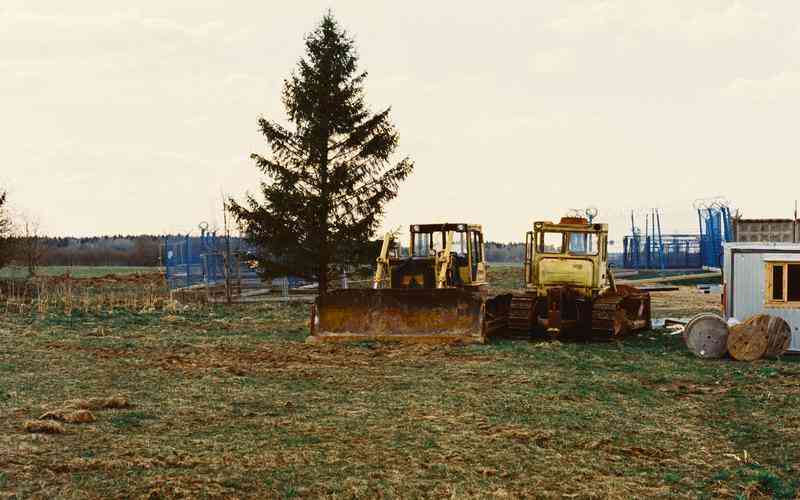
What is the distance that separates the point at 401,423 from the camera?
10328mm

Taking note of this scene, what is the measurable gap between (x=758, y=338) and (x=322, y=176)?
60.6 feet

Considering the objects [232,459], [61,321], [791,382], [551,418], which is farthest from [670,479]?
[61,321]

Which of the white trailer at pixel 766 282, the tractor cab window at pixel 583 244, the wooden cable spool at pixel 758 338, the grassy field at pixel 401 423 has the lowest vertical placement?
the grassy field at pixel 401 423

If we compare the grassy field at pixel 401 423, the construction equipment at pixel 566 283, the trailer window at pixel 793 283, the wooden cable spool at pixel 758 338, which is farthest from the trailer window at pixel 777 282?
the construction equipment at pixel 566 283

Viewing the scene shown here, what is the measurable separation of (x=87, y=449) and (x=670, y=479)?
5.54 meters

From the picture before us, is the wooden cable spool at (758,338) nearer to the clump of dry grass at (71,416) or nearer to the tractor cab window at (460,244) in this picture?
the tractor cab window at (460,244)

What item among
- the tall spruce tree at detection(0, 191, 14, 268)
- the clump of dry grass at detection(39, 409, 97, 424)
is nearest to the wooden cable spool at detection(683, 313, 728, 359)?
the clump of dry grass at detection(39, 409, 97, 424)

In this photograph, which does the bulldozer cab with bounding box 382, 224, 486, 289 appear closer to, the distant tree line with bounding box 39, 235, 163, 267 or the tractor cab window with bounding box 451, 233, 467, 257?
the tractor cab window with bounding box 451, 233, 467, 257

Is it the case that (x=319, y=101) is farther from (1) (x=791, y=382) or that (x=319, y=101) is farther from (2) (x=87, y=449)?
(2) (x=87, y=449)

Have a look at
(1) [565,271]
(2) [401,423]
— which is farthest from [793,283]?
(2) [401,423]

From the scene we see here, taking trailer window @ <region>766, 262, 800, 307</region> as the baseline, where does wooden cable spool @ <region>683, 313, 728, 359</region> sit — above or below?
below

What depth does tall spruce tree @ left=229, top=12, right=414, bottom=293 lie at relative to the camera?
104ft

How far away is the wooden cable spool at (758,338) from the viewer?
16516 millimetres

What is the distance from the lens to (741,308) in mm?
18266
